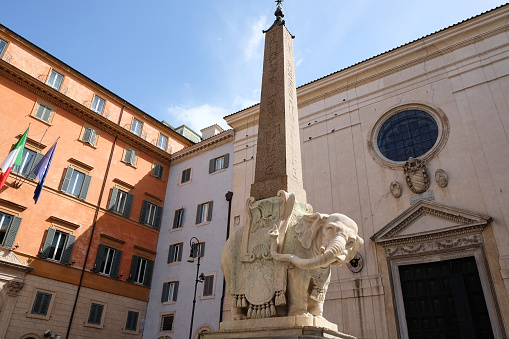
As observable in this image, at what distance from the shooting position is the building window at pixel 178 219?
67.6 ft

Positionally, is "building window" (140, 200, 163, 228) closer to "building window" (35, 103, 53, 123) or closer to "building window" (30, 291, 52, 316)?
"building window" (30, 291, 52, 316)

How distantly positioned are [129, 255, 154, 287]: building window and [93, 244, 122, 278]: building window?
2.71ft

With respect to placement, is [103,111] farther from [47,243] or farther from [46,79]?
[47,243]

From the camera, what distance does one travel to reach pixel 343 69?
1722 centimetres

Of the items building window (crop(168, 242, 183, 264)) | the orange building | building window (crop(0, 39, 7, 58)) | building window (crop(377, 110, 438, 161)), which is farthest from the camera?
building window (crop(168, 242, 183, 264))

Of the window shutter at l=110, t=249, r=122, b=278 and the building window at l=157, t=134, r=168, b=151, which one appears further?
the building window at l=157, t=134, r=168, b=151

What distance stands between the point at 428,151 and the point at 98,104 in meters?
15.8

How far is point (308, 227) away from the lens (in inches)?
211

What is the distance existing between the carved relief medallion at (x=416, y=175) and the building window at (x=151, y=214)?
13090 millimetres

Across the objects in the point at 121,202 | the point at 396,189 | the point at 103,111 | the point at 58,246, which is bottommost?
the point at 58,246

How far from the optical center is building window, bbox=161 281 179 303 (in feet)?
61.3

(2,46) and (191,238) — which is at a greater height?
(2,46)

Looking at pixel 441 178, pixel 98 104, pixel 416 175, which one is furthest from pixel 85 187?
pixel 441 178

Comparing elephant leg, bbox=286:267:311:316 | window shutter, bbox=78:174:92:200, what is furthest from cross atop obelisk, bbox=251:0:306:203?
window shutter, bbox=78:174:92:200
